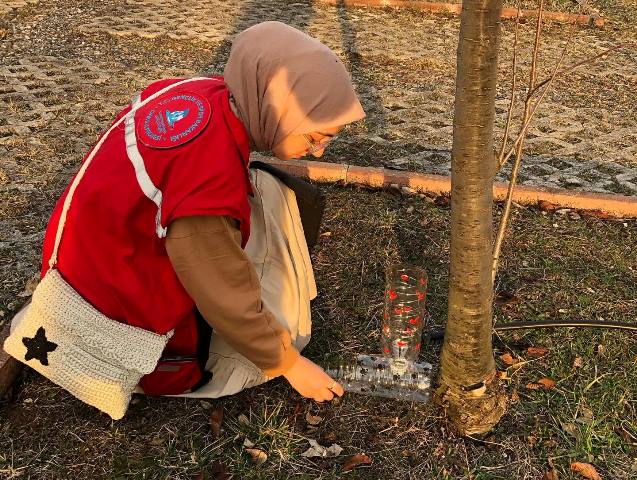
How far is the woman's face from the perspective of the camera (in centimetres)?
208

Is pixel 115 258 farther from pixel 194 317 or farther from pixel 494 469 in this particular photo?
pixel 494 469

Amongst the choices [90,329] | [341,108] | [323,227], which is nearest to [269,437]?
[90,329]

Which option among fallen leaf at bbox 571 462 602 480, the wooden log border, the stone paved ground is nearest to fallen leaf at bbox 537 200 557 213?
the stone paved ground

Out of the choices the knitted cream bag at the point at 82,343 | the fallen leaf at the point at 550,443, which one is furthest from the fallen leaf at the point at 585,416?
the knitted cream bag at the point at 82,343

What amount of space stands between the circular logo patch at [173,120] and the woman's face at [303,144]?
0.26m

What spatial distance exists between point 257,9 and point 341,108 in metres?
7.43

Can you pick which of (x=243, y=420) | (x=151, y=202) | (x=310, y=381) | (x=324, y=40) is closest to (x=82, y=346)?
(x=151, y=202)

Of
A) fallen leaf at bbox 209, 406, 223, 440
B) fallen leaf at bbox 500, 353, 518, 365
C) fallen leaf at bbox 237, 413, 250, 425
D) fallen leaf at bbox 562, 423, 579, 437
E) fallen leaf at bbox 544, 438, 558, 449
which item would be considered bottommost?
fallen leaf at bbox 544, 438, 558, 449

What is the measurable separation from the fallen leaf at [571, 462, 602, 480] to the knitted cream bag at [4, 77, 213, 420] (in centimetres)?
147

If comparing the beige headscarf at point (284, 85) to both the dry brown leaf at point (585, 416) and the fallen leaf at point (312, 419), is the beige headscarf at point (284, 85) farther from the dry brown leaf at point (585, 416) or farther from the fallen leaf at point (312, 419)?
the dry brown leaf at point (585, 416)

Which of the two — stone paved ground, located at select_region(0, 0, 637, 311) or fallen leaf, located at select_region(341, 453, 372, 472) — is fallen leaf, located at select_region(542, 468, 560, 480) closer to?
fallen leaf, located at select_region(341, 453, 372, 472)

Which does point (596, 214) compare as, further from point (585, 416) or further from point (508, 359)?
point (585, 416)

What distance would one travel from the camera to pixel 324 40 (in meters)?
7.71

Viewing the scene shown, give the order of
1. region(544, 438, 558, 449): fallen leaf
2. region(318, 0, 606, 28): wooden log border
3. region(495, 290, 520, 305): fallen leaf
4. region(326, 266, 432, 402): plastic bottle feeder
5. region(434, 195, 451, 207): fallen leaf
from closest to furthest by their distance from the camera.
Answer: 1. region(544, 438, 558, 449): fallen leaf
2. region(326, 266, 432, 402): plastic bottle feeder
3. region(495, 290, 520, 305): fallen leaf
4. region(434, 195, 451, 207): fallen leaf
5. region(318, 0, 606, 28): wooden log border
